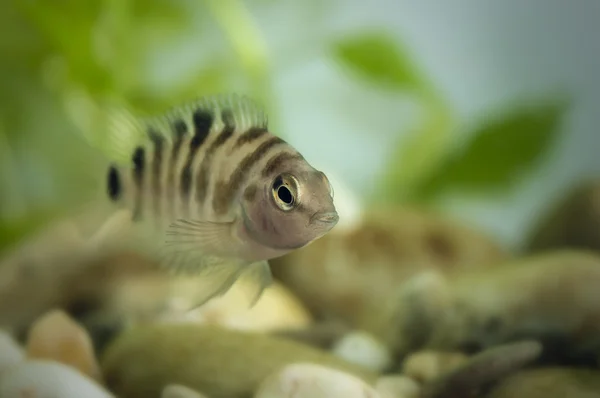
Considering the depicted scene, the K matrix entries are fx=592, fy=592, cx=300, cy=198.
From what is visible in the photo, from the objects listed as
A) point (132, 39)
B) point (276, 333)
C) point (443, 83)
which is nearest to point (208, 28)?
point (132, 39)

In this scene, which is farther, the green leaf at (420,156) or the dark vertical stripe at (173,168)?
the green leaf at (420,156)

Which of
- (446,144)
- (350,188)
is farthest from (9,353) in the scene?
(446,144)

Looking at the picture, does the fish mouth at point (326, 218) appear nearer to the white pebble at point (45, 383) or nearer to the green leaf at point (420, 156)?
the white pebble at point (45, 383)

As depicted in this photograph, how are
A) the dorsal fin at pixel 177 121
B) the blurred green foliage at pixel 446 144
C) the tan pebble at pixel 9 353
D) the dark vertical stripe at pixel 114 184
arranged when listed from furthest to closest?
the blurred green foliage at pixel 446 144 → the tan pebble at pixel 9 353 → the dark vertical stripe at pixel 114 184 → the dorsal fin at pixel 177 121

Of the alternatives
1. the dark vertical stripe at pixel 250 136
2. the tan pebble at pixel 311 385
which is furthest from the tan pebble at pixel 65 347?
the dark vertical stripe at pixel 250 136

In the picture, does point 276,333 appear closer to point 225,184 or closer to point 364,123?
point 225,184
